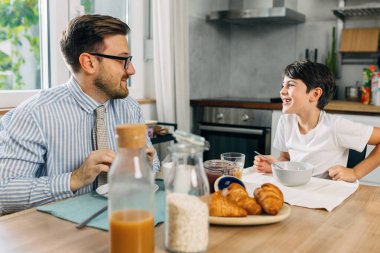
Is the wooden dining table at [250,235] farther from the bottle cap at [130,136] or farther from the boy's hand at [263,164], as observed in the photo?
the boy's hand at [263,164]

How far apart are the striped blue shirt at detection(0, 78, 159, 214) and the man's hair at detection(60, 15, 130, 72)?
0.13 meters

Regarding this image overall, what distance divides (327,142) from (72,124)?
103 centimetres

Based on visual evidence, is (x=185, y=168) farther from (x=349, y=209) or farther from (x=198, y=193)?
(x=349, y=209)

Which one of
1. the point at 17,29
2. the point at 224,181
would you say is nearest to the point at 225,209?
the point at 224,181

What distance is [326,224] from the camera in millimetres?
1009

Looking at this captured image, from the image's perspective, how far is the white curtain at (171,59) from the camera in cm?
294

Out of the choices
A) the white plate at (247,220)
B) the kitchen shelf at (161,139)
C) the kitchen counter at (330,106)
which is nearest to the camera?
the white plate at (247,220)

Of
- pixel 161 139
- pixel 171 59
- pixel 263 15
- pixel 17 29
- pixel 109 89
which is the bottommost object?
pixel 161 139

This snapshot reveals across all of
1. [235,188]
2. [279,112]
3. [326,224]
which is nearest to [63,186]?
[235,188]

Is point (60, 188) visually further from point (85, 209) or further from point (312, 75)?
point (312, 75)

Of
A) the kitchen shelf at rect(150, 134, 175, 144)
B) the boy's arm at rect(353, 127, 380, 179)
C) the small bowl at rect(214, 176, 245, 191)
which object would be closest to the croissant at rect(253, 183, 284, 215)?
the small bowl at rect(214, 176, 245, 191)

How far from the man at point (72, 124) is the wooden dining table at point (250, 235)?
21cm

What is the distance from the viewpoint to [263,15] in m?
3.29

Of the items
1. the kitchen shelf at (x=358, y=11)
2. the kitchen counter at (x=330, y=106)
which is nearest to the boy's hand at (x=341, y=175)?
the kitchen counter at (x=330, y=106)
